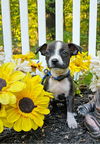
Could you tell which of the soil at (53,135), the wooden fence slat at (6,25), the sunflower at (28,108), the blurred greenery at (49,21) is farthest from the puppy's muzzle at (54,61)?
the blurred greenery at (49,21)

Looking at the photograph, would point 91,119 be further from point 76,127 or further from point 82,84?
point 82,84

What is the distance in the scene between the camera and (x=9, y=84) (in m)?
0.93

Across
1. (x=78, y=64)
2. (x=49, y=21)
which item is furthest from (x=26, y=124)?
(x=49, y=21)

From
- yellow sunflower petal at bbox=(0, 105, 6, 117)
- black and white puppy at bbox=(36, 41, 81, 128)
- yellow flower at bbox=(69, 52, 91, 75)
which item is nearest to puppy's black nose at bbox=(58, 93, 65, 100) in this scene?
black and white puppy at bbox=(36, 41, 81, 128)

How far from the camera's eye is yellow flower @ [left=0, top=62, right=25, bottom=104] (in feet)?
2.85

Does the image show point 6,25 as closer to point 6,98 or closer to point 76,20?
point 76,20

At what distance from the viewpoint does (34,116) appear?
3.23 ft

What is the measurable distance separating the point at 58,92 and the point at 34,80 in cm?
22

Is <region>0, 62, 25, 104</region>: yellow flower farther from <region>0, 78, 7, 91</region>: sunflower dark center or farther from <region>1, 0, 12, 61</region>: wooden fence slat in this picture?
<region>1, 0, 12, 61</region>: wooden fence slat

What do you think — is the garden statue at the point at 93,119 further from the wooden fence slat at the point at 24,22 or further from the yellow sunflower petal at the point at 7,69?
the wooden fence slat at the point at 24,22

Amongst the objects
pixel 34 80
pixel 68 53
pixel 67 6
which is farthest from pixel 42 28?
pixel 67 6

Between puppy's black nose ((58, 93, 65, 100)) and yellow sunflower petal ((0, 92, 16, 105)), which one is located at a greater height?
yellow sunflower petal ((0, 92, 16, 105))

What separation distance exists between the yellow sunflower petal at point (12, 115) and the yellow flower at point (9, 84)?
85 millimetres

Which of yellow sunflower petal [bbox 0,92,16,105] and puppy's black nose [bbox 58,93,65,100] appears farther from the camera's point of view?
puppy's black nose [bbox 58,93,65,100]
